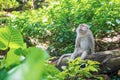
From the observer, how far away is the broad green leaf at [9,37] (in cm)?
88

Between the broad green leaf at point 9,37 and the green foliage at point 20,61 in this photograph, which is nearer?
the green foliage at point 20,61

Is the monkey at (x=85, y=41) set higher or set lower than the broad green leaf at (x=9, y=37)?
lower

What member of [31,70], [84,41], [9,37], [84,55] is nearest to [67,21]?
[84,41]

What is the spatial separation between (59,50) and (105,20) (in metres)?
1.77

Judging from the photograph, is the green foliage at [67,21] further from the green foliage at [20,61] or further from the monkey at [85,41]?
the green foliage at [20,61]

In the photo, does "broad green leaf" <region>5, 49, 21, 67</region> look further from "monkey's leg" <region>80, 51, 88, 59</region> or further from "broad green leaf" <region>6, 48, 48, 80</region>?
"monkey's leg" <region>80, 51, 88, 59</region>

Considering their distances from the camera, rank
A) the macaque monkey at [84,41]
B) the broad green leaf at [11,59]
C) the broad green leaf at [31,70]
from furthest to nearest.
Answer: the macaque monkey at [84,41] < the broad green leaf at [11,59] < the broad green leaf at [31,70]

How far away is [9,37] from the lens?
0.87 meters

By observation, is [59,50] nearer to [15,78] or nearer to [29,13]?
[29,13]

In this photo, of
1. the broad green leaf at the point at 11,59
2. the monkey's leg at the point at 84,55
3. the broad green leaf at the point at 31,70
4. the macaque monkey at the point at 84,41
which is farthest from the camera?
the macaque monkey at the point at 84,41

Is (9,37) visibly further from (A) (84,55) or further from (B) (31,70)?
(A) (84,55)

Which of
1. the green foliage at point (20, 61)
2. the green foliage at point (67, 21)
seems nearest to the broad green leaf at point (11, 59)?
the green foliage at point (20, 61)

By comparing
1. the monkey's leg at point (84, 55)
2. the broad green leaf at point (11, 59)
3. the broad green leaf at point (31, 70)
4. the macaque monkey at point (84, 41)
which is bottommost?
the monkey's leg at point (84, 55)

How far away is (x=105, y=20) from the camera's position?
9.44 metres
